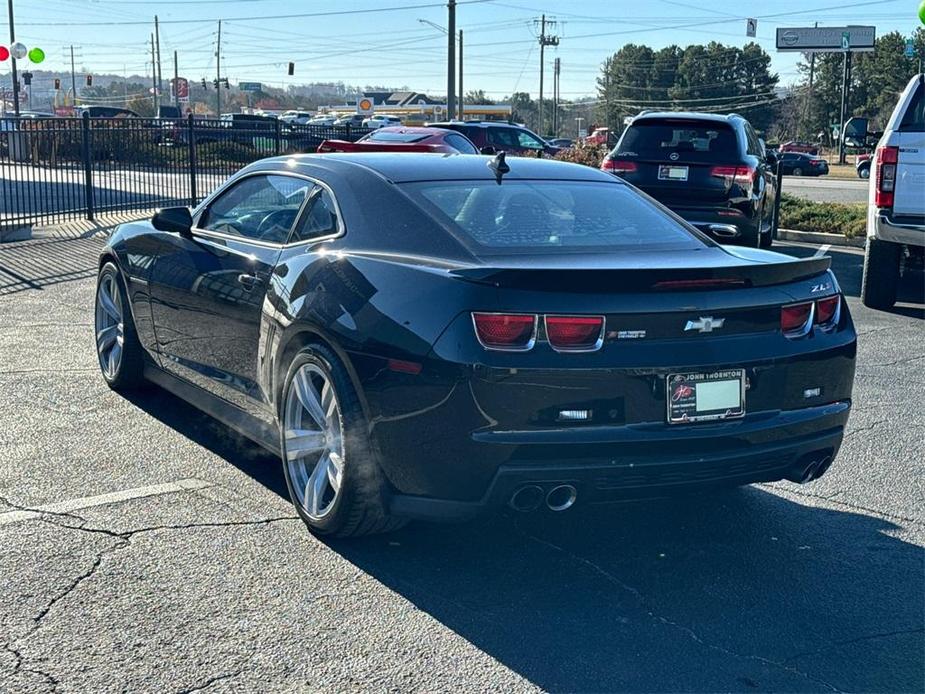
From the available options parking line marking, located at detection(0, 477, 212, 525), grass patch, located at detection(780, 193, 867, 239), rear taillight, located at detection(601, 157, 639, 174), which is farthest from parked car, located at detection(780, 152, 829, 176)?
parking line marking, located at detection(0, 477, 212, 525)

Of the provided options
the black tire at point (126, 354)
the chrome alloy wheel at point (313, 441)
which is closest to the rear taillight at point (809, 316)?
the chrome alloy wheel at point (313, 441)

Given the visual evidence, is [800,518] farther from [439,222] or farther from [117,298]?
[117,298]

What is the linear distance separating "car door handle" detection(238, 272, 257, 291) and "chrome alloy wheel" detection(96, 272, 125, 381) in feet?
5.53

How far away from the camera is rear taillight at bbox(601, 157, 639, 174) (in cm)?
1380

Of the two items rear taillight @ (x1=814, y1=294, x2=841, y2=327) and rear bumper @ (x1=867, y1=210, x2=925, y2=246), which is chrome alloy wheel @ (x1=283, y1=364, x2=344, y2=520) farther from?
rear bumper @ (x1=867, y1=210, x2=925, y2=246)

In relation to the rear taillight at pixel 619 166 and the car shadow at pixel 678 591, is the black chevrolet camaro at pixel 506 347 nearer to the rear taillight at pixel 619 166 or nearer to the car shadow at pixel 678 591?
the car shadow at pixel 678 591

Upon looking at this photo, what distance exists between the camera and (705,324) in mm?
4230

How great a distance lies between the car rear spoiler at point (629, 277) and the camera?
4.07 metres

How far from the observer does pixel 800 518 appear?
5.07 metres

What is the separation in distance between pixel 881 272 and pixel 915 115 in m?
1.41

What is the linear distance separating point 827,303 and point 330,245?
6.58 ft

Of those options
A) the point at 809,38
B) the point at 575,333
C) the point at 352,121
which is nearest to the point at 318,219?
the point at 575,333

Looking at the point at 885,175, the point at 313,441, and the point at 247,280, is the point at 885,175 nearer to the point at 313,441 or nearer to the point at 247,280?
the point at 247,280

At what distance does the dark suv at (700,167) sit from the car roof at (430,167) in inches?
301
